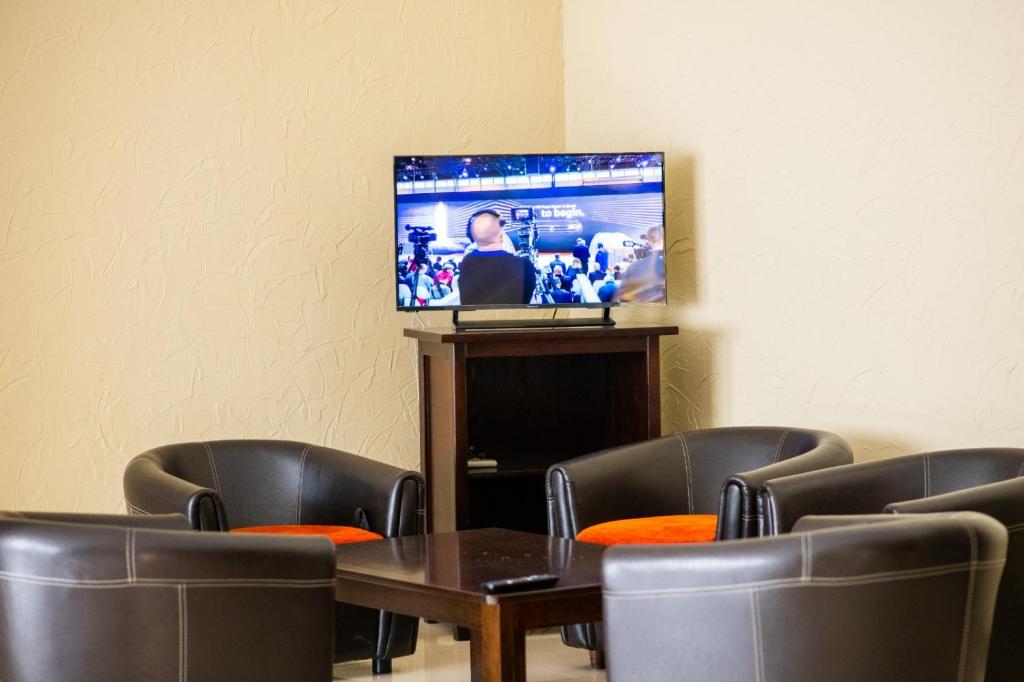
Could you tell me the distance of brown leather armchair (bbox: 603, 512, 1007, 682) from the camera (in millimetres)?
2145

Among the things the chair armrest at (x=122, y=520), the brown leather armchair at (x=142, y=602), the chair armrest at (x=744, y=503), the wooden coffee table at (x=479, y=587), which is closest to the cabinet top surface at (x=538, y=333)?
the wooden coffee table at (x=479, y=587)

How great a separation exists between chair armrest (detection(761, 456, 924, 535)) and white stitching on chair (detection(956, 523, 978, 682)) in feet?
2.86

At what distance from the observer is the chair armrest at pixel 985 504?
8.71 ft

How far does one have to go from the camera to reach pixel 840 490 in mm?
3234

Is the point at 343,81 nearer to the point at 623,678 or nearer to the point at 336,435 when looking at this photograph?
the point at 336,435

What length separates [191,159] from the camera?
4.61 metres

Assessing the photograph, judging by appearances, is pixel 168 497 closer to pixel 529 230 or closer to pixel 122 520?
pixel 122 520


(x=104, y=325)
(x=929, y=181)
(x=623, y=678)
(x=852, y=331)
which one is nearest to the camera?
(x=623, y=678)

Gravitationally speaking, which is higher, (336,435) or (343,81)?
(343,81)

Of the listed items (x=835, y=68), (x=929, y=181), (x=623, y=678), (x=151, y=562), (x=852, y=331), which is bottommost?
(x=623, y=678)

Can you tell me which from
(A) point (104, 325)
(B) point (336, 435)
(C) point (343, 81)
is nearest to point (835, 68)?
(C) point (343, 81)

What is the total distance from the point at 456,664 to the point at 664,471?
3.08 feet

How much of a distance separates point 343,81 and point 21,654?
2967 mm

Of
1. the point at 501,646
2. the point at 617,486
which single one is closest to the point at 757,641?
the point at 501,646
